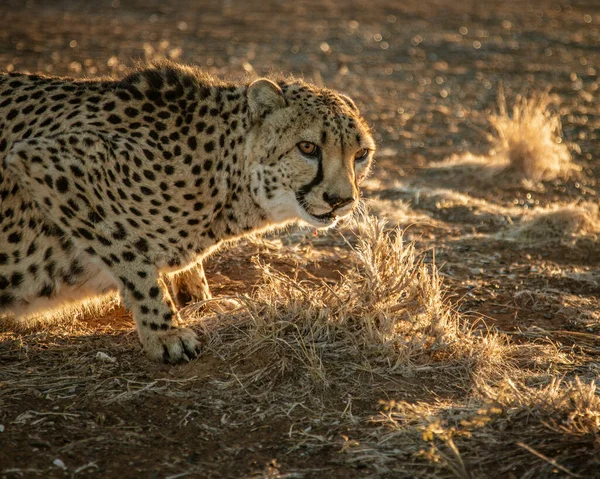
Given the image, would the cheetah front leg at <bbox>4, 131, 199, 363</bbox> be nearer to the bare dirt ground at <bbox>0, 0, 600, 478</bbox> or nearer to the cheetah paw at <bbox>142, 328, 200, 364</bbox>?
the cheetah paw at <bbox>142, 328, 200, 364</bbox>

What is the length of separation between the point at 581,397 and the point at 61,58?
7656mm

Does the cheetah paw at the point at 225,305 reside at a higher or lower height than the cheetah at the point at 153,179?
lower

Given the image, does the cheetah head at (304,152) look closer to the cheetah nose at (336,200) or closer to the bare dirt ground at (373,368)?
the cheetah nose at (336,200)

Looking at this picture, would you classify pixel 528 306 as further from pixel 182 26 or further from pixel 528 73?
pixel 182 26

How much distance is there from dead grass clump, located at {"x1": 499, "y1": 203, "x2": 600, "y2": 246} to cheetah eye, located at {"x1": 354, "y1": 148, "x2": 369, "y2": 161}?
7.28 ft

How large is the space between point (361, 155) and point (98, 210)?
1.27 meters

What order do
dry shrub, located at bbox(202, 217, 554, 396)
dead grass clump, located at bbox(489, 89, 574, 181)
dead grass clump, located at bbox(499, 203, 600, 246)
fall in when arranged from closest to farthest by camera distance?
dry shrub, located at bbox(202, 217, 554, 396) < dead grass clump, located at bbox(499, 203, 600, 246) < dead grass clump, located at bbox(489, 89, 574, 181)

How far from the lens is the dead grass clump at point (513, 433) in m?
2.94

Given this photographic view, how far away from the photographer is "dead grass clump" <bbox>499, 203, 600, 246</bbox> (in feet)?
19.4

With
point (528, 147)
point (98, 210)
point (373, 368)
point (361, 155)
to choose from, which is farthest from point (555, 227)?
point (98, 210)

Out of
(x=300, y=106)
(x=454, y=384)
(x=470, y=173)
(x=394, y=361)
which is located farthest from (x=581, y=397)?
(x=470, y=173)

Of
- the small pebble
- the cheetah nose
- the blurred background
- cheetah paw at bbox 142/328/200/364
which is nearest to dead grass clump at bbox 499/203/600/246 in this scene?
the blurred background

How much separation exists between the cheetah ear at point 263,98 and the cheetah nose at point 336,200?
20.0 inches

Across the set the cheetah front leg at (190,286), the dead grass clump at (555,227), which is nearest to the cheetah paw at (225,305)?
the cheetah front leg at (190,286)
